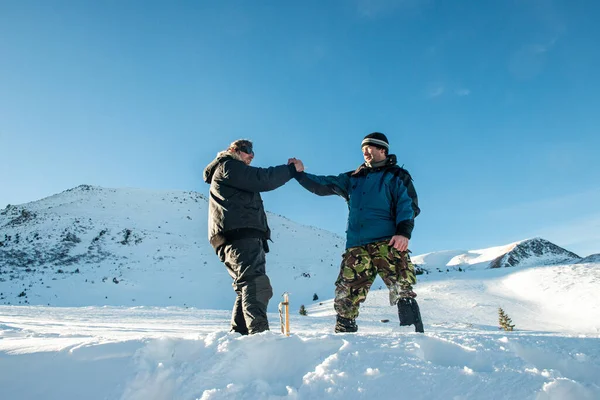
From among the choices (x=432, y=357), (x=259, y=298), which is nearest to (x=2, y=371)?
(x=259, y=298)

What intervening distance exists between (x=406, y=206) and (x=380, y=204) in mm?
262

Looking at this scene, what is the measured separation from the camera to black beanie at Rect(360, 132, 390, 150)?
4387mm

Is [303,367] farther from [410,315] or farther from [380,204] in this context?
[380,204]

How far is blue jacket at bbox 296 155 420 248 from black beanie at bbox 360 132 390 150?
0.15m

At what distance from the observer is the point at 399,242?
3.80 meters

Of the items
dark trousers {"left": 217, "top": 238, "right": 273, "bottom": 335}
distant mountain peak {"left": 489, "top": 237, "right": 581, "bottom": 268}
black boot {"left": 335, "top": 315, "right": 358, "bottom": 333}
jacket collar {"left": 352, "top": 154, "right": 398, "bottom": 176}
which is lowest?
black boot {"left": 335, "top": 315, "right": 358, "bottom": 333}

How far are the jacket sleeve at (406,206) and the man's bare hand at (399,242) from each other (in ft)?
0.17

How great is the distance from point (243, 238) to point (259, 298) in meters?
0.58

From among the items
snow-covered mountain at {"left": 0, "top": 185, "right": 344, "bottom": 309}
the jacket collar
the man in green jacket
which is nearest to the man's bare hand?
the jacket collar

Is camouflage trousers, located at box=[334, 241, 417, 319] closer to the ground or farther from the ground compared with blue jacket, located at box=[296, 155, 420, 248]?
closer to the ground

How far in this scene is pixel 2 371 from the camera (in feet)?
8.38

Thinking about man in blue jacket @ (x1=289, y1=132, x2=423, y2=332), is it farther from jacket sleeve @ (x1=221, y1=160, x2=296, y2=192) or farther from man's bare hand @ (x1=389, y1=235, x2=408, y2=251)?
jacket sleeve @ (x1=221, y1=160, x2=296, y2=192)

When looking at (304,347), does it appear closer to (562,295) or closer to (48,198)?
(562,295)

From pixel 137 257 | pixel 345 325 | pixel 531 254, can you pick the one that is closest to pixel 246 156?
pixel 345 325
